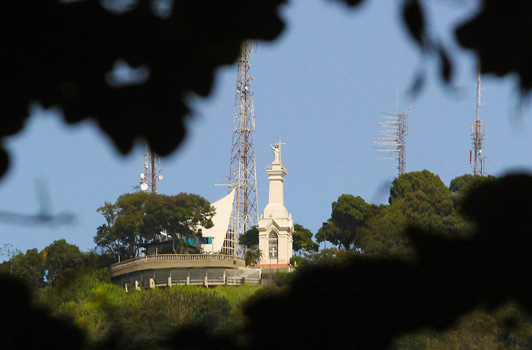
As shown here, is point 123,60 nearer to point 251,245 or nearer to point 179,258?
point 179,258

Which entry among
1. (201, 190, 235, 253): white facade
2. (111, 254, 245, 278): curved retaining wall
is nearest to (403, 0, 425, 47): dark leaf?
(111, 254, 245, 278): curved retaining wall

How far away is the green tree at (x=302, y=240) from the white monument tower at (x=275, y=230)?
2.47m

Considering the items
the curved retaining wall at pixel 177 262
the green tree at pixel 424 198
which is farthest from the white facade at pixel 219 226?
the curved retaining wall at pixel 177 262

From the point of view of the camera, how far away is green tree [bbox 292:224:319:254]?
52.7 metres

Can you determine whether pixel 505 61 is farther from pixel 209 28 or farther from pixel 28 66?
pixel 28 66

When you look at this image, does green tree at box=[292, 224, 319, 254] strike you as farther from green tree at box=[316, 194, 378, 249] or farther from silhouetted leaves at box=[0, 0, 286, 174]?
silhouetted leaves at box=[0, 0, 286, 174]

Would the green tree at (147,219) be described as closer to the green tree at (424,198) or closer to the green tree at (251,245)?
the green tree at (251,245)

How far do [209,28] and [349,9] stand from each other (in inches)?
15.8

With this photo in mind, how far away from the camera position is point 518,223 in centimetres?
262

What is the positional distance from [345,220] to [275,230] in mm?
6740

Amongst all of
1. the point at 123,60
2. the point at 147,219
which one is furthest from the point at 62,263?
the point at 147,219

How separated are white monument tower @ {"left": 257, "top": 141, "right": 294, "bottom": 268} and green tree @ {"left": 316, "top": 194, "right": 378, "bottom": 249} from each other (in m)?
4.13

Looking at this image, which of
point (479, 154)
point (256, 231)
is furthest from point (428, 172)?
point (256, 231)

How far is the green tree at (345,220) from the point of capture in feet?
176
